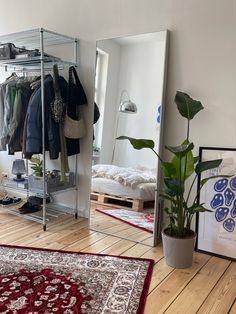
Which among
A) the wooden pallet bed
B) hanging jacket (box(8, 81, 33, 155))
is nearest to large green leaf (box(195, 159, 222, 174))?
the wooden pallet bed

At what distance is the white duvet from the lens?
284 cm

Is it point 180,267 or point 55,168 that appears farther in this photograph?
point 55,168

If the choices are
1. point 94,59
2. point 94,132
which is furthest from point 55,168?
point 94,59

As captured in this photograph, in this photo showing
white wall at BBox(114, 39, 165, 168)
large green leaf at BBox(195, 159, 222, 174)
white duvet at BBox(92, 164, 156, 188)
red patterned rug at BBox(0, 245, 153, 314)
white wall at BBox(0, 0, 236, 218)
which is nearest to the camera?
red patterned rug at BBox(0, 245, 153, 314)

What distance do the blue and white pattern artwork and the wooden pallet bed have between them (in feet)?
1.91

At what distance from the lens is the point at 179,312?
1.79 m

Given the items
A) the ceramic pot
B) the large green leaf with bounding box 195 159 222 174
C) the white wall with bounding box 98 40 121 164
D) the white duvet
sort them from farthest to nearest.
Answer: the white wall with bounding box 98 40 121 164 < the white duvet < the ceramic pot < the large green leaf with bounding box 195 159 222 174

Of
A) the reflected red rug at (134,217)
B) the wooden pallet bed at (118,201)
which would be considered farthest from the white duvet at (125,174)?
the reflected red rug at (134,217)

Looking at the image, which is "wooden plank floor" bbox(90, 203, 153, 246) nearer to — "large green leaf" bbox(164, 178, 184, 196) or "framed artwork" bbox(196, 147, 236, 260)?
"framed artwork" bbox(196, 147, 236, 260)

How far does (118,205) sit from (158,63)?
1.42 meters

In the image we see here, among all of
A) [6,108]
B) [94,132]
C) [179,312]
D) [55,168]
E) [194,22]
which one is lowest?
[179,312]

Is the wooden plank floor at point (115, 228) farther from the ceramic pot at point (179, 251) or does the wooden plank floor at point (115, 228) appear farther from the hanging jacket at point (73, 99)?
the hanging jacket at point (73, 99)

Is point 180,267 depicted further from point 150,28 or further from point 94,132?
point 150,28

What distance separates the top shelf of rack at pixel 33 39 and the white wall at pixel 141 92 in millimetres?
775
